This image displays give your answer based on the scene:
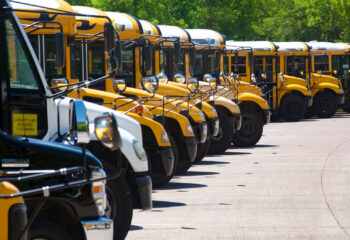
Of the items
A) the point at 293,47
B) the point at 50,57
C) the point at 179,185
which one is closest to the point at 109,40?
the point at 50,57

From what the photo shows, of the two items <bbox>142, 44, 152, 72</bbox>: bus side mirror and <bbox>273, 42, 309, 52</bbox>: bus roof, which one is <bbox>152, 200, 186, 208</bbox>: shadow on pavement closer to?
<bbox>142, 44, 152, 72</bbox>: bus side mirror

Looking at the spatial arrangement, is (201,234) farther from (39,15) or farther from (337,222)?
(39,15)

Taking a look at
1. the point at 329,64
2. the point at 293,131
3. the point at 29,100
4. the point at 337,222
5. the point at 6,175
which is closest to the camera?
the point at 6,175

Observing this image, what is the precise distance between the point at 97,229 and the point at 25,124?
1.68 m

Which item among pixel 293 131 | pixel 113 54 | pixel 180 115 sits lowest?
pixel 293 131

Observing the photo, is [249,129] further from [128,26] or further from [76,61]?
[76,61]

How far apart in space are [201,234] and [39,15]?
10.2 feet

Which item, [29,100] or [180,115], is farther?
[180,115]

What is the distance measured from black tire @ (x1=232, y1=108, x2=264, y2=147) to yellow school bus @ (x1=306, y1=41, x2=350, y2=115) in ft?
37.4

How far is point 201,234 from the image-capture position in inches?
350

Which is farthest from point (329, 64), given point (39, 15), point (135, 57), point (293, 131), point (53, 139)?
point (53, 139)

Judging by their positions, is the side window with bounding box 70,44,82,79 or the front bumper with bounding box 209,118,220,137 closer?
the side window with bounding box 70,44,82,79

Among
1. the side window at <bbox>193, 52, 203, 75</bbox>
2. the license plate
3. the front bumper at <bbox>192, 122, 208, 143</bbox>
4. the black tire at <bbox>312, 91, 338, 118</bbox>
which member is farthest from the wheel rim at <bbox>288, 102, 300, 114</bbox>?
the license plate

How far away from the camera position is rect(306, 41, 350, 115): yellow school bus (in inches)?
1240
